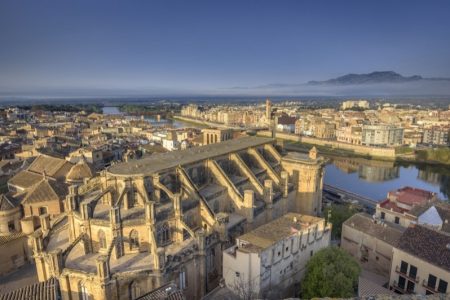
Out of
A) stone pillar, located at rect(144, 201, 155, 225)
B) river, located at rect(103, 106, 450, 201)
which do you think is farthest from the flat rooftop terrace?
river, located at rect(103, 106, 450, 201)

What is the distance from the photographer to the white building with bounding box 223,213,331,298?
17.8m

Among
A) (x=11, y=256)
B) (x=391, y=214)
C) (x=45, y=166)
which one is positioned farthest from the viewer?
(x=45, y=166)

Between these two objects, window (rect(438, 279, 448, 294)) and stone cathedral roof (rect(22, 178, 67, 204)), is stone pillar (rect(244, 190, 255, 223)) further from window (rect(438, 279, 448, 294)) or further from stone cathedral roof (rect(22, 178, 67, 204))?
stone cathedral roof (rect(22, 178, 67, 204))

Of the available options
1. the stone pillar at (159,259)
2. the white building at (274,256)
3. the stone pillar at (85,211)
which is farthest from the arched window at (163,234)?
the stone pillar at (85,211)

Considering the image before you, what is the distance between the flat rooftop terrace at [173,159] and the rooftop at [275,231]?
26.9 feet

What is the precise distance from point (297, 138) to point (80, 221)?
302ft

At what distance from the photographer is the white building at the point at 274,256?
17750 millimetres

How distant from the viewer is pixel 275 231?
785 inches

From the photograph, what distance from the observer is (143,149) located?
5309 cm

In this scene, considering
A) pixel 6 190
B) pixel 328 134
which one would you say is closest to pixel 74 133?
pixel 6 190

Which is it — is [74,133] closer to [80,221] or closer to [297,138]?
[80,221]

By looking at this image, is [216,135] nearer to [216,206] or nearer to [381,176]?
[216,206]

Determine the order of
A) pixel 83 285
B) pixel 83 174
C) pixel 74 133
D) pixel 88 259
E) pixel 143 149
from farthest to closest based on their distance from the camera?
pixel 74 133 < pixel 143 149 < pixel 83 174 < pixel 88 259 < pixel 83 285

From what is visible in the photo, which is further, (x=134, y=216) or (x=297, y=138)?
(x=297, y=138)
